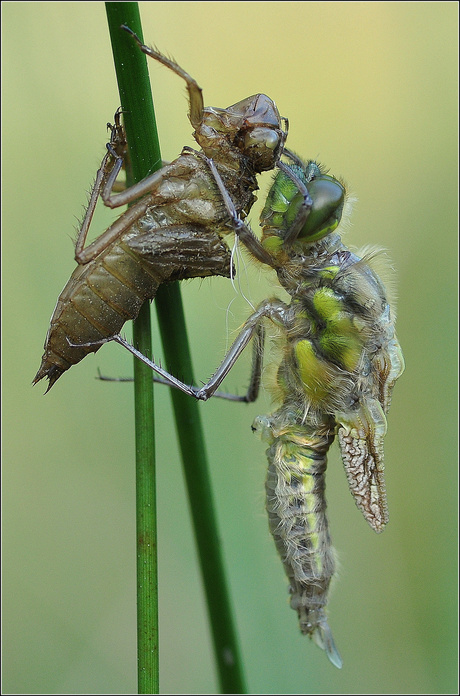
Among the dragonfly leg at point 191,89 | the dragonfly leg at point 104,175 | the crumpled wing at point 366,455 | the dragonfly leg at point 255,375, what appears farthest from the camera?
the dragonfly leg at point 255,375

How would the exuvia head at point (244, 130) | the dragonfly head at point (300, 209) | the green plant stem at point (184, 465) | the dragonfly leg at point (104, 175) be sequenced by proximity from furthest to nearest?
the dragonfly head at point (300, 209) → the exuvia head at point (244, 130) → the dragonfly leg at point (104, 175) → the green plant stem at point (184, 465)

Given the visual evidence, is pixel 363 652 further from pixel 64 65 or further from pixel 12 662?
pixel 64 65

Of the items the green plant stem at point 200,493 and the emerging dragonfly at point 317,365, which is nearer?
the green plant stem at point 200,493

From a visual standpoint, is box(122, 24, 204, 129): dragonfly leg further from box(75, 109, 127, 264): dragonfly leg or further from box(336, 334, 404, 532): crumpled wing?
box(336, 334, 404, 532): crumpled wing

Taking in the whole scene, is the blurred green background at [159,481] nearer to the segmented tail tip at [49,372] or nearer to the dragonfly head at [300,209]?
the dragonfly head at [300,209]

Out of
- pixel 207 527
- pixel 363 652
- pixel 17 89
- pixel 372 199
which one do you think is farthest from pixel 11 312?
pixel 363 652

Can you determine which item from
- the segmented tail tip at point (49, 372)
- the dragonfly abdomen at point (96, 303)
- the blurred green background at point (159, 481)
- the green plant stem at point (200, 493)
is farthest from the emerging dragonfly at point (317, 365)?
the blurred green background at point (159, 481)
